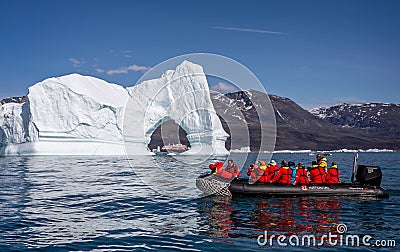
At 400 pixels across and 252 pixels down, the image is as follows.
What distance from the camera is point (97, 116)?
151 ft

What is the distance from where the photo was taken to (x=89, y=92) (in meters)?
46.8

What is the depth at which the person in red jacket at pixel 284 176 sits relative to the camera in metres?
15.2

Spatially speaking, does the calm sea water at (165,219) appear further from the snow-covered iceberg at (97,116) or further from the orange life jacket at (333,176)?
the snow-covered iceberg at (97,116)

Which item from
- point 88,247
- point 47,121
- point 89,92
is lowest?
point 88,247

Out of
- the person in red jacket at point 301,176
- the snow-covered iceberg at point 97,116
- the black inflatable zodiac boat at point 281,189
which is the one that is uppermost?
the snow-covered iceberg at point 97,116

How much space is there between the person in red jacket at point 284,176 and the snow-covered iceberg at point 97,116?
27.4m

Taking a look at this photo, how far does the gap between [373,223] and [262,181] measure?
515 centimetres

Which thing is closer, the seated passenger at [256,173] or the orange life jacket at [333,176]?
the seated passenger at [256,173]

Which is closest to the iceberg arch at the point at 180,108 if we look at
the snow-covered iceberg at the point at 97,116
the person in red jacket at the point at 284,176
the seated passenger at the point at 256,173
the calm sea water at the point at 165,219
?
the snow-covered iceberg at the point at 97,116

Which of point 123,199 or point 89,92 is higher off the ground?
point 89,92

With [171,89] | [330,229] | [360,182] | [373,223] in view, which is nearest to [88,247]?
[330,229]

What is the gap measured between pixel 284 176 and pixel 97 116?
34881 millimetres

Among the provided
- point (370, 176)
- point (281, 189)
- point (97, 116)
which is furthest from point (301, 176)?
point (97, 116)

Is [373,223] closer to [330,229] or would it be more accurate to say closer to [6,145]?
[330,229]
